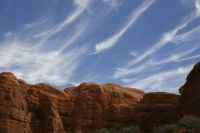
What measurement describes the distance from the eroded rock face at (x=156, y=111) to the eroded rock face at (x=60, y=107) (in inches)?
49.0

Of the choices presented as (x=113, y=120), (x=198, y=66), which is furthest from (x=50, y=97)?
(x=198, y=66)

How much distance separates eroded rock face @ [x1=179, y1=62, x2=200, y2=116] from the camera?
43.8 meters

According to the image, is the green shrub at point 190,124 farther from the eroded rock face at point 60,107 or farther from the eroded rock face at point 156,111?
the eroded rock face at point 60,107

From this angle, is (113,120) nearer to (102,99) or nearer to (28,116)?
(102,99)

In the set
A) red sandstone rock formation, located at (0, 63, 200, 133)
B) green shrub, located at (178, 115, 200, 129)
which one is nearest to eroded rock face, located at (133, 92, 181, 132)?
red sandstone rock formation, located at (0, 63, 200, 133)

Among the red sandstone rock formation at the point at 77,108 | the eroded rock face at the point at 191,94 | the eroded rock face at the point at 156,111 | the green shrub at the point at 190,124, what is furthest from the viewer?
the red sandstone rock formation at the point at 77,108

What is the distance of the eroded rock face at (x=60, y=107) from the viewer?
169ft

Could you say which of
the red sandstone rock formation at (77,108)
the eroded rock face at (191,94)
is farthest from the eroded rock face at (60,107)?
the eroded rock face at (191,94)

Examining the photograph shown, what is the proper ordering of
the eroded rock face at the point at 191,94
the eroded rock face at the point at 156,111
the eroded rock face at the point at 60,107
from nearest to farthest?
the eroded rock face at the point at 191,94 < the eroded rock face at the point at 156,111 < the eroded rock face at the point at 60,107

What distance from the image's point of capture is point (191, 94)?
151 ft

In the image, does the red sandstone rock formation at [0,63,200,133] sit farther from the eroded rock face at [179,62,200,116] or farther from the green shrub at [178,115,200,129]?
the green shrub at [178,115,200,129]

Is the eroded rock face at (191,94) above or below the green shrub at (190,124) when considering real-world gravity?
above

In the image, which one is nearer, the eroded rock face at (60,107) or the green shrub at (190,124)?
the green shrub at (190,124)

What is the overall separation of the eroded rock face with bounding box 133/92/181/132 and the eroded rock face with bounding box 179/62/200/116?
248 centimetres
